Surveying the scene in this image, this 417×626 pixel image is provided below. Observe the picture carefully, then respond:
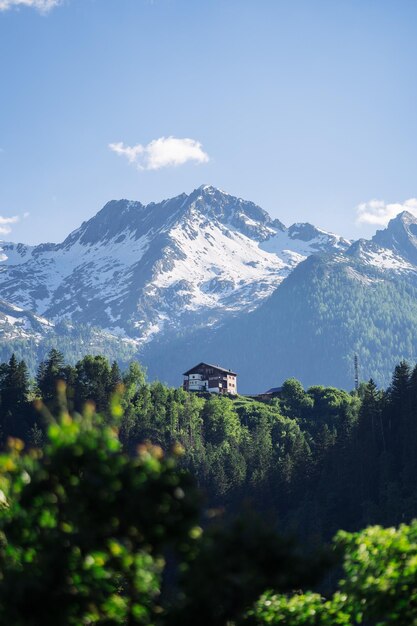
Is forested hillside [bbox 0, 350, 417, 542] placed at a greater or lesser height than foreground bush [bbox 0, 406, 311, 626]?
greater

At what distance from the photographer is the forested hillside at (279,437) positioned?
116250mm

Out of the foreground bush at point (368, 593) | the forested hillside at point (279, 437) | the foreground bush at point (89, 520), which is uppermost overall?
the forested hillside at point (279, 437)

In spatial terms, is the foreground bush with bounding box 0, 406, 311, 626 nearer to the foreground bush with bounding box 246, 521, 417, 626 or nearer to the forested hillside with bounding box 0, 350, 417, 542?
the foreground bush with bounding box 246, 521, 417, 626

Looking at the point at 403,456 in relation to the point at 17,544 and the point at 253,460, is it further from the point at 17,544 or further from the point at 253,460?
the point at 17,544

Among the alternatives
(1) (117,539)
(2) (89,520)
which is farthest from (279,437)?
(2) (89,520)

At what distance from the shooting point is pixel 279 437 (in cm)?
16225

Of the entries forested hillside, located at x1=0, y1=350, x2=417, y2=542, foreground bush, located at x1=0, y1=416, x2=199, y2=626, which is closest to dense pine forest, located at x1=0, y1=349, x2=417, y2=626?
foreground bush, located at x1=0, y1=416, x2=199, y2=626

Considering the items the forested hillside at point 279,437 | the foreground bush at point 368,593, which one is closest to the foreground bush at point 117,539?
the foreground bush at point 368,593

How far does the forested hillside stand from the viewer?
116 metres

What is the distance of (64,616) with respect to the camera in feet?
56.0

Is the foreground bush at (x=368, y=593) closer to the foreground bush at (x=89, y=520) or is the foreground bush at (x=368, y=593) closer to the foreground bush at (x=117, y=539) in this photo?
the foreground bush at (x=117, y=539)

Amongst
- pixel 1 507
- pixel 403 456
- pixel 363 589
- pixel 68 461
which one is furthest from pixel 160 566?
pixel 403 456

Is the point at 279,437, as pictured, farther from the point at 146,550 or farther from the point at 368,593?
the point at 146,550

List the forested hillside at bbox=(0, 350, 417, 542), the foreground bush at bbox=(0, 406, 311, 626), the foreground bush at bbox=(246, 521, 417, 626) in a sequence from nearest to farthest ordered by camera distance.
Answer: the foreground bush at bbox=(0, 406, 311, 626), the foreground bush at bbox=(246, 521, 417, 626), the forested hillside at bbox=(0, 350, 417, 542)
